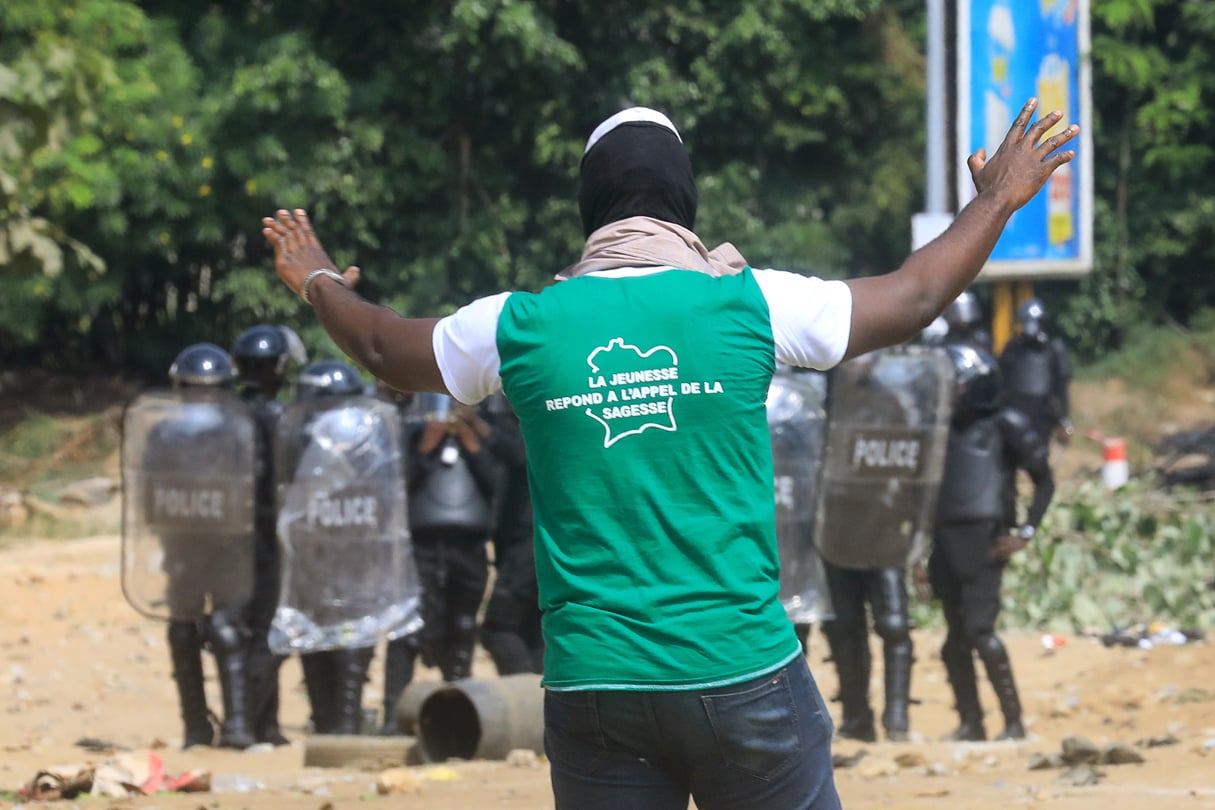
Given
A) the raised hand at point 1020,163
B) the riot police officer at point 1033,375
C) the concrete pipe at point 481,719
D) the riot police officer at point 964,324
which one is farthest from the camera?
the riot police officer at point 1033,375

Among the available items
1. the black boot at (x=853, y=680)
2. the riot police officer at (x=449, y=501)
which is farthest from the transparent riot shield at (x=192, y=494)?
the black boot at (x=853, y=680)

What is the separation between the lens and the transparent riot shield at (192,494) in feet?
25.6

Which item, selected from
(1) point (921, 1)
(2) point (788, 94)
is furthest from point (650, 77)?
(1) point (921, 1)

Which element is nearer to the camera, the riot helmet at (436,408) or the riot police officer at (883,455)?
the riot police officer at (883,455)

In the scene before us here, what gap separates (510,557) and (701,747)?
18.2 feet

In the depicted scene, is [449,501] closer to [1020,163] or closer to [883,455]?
[883,455]

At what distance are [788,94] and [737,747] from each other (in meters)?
18.9

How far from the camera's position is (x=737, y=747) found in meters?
2.58

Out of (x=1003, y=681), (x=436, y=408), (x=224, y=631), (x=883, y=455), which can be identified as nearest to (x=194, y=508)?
(x=224, y=631)

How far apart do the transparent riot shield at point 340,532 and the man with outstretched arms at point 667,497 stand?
4863 mm

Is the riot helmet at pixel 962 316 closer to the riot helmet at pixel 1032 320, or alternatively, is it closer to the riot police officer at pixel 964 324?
the riot police officer at pixel 964 324

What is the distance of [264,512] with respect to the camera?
796 cm

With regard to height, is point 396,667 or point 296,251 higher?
point 296,251

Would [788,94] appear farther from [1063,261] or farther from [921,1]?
[1063,261]
